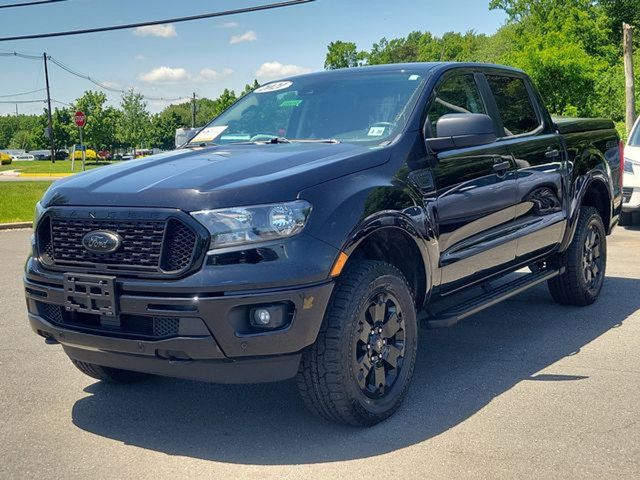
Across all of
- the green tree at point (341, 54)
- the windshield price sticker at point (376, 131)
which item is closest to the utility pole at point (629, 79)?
the windshield price sticker at point (376, 131)

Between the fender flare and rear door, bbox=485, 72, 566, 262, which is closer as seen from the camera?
rear door, bbox=485, 72, 566, 262

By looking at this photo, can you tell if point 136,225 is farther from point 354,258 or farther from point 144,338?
point 354,258

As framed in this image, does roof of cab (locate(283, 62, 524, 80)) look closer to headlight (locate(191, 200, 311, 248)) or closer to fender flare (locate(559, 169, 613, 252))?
fender flare (locate(559, 169, 613, 252))

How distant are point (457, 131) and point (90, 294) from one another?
2.16 m

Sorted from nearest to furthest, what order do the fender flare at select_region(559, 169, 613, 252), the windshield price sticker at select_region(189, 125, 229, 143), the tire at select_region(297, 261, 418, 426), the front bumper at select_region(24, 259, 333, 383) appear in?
the front bumper at select_region(24, 259, 333, 383) < the tire at select_region(297, 261, 418, 426) < the windshield price sticker at select_region(189, 125, 229, 143) < the fender flare at select_region(559, 169, 613, 252)

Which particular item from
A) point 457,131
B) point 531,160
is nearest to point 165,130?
point 531,160

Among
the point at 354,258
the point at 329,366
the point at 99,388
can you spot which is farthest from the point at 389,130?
the point at 99,388

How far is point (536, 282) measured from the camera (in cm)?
546

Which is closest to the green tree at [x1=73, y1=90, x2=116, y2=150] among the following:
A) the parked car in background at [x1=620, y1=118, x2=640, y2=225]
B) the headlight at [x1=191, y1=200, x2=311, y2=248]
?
the parked car in background at [x1=620, y1=118, x2=640, y2=225]

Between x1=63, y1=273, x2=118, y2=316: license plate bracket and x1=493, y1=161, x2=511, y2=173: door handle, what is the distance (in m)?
2.56

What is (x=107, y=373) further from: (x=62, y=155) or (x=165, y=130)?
(x=165, y=130)

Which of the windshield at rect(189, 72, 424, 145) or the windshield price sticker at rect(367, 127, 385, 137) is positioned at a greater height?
the windshield at rect(189, 72, 424, 145)

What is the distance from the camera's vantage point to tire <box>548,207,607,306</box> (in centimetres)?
610

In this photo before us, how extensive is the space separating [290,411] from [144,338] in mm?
1055
